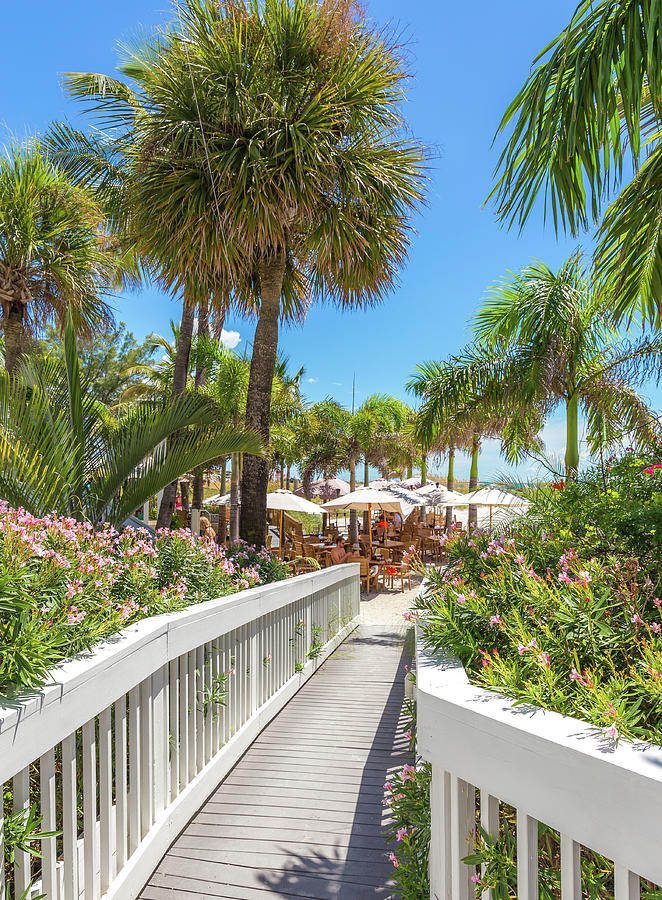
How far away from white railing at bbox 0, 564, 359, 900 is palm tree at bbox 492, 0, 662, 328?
2.53m

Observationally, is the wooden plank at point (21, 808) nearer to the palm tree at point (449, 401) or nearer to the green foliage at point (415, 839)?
the green foliage at point (415, 839)

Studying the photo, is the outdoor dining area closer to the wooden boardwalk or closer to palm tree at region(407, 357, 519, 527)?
palm tree at region(407, 357, 519, 527)

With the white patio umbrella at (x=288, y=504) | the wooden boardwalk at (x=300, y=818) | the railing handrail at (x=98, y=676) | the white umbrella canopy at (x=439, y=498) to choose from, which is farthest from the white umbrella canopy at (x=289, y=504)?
the railing handrail at (x=98, y=676)

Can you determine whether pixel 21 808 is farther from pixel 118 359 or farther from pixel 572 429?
pixel 118 359

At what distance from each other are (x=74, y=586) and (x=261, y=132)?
5.22 m

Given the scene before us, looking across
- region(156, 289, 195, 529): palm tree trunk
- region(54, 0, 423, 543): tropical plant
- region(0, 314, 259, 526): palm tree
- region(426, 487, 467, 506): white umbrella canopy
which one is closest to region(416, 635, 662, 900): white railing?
region(0, 314, 259, 526): palm tree

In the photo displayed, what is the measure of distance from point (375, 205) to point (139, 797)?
20.1 feet

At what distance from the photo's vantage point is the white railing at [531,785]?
960 millimetres

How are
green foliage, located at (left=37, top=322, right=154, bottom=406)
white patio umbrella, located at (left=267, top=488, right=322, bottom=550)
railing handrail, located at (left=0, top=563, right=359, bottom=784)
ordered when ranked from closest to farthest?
railing handrail, located at (left=0, top=563, right=359, bottom=784) → white patio umbrella, located at (left=267, top=488, right=322, bottom=550) → green foliage, located at (left=37, top=322, right=154, bottom=406)

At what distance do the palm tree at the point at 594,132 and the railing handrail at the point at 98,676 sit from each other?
8.02 ft

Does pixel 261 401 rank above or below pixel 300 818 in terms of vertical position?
above

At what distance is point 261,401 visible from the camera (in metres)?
6.68

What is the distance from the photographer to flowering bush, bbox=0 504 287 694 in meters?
1.48

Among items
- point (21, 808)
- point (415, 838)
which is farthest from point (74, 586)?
point (415, 838)
